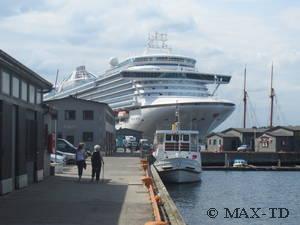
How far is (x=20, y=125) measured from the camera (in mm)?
19938

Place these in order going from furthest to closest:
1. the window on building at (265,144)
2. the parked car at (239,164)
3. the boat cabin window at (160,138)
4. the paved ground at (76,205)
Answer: the window on building at (265,144)
the parked car at (239,164)
the boat cabin window at (160,138)
the paved ground at (76,205)

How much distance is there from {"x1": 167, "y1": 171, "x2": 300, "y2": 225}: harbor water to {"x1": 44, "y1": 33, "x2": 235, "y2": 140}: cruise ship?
1146 inches

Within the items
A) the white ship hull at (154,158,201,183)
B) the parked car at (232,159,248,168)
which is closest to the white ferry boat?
the white ship hull at (154,158,201,183)

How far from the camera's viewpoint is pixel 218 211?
2727 centimetres

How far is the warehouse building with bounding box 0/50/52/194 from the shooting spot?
17.7 meters

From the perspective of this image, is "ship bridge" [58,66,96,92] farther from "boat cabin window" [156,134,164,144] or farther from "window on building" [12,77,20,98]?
"window on building" [12,77,20,98]

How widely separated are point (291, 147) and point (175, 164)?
47.3 metres

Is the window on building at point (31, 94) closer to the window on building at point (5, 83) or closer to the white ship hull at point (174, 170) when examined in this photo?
the window on building at point (5, 83)

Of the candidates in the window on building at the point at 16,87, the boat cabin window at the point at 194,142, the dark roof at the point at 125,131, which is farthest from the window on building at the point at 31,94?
the dark roof at the point at 125,131

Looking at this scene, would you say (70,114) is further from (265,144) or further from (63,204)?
(63,204)

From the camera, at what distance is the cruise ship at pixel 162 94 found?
275ft

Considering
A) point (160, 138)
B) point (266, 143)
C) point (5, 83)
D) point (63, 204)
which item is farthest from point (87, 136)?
point (63, 204)

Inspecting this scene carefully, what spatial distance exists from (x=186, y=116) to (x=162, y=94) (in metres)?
5.74

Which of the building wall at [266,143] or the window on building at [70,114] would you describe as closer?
the window on building at [70,114]
